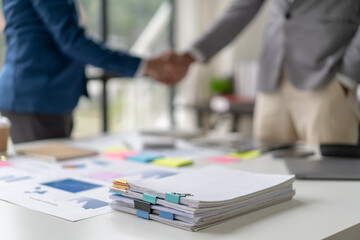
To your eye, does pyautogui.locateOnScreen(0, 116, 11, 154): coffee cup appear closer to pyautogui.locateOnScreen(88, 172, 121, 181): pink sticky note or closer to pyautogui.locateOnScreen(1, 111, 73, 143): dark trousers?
pyautogui.locateOnScreen(1, 111, 73, 143): dark trousers

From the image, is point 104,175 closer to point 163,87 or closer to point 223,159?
point 223,159

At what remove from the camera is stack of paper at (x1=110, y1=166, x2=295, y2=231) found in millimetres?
925

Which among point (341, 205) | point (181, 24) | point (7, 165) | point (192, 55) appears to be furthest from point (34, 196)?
point (181, 24)

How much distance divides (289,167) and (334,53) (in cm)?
70

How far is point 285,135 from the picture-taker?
6.76 ft

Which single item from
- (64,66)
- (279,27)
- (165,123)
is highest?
(279,27)

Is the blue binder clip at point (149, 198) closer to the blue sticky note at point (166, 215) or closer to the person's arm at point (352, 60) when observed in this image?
the blue sticky note at point (166, 215)

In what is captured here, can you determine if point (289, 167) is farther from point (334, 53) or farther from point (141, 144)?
point (334, 53)

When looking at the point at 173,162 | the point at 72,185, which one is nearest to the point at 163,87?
the point at 173,162

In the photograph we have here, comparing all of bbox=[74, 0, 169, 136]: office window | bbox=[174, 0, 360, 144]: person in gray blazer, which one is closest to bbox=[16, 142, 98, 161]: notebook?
bbox=[174, 0, 360, 144]: person in gray blazer

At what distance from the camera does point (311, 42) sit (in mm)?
1945

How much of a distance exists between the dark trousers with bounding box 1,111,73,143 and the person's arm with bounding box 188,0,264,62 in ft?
2.29

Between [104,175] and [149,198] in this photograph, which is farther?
[104,175]

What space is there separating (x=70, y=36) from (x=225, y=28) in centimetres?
75
